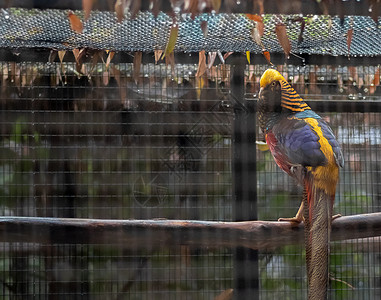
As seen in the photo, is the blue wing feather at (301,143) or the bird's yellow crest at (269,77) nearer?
the blue wing feather at (301,143)

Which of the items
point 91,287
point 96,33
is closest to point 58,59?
point 96,33

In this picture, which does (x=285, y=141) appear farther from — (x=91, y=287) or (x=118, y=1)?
(x=91, y=287)

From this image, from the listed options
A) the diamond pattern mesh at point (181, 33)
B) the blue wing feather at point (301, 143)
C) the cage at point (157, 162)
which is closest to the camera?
the diamond pattern mesh at point (181, 33)

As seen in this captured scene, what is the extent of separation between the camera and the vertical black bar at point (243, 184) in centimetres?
170

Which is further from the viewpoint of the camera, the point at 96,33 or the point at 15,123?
the point at 15,123

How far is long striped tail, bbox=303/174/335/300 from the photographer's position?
1.33 meters

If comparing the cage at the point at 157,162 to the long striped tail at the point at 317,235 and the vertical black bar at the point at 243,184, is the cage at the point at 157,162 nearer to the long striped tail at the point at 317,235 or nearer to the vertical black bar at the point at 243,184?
the vertical black bar at the point at 243,184

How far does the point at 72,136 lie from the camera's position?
2.26 metres

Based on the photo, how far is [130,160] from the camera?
2.31m

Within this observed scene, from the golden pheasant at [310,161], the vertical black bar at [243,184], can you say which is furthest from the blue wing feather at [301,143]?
the vertical black bar at [243,184]

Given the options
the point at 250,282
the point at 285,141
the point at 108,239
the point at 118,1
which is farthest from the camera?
the point at 250,282

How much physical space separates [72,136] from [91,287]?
2.60 feet

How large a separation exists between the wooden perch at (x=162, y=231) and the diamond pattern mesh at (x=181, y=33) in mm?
563

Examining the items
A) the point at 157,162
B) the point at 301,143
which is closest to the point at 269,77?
the point at 301,143
